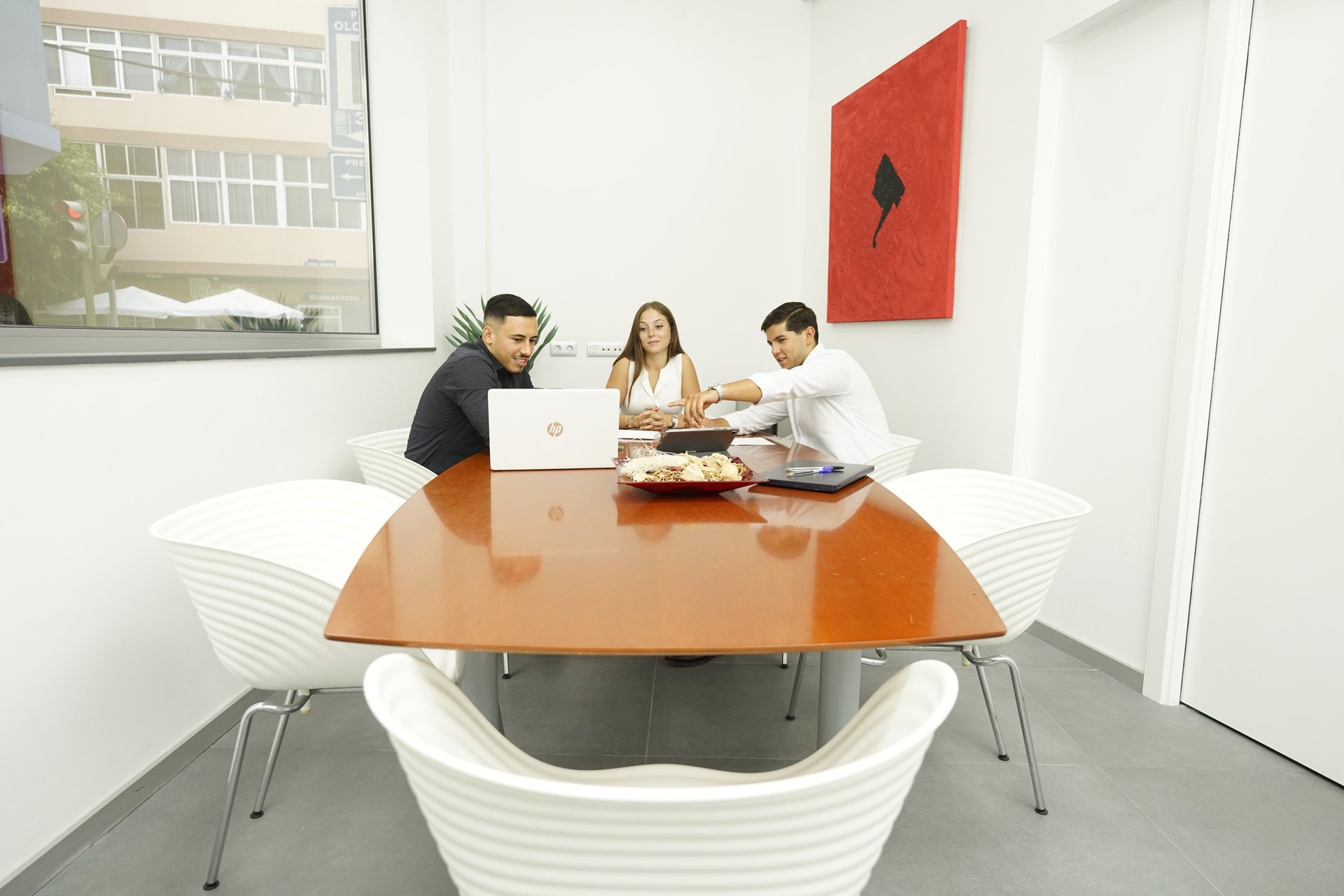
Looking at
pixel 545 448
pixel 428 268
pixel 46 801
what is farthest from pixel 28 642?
pixel 428 268

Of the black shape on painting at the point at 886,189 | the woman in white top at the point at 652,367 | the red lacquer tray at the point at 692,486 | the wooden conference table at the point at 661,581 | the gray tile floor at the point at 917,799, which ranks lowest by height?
the gray tile floor at the point at 917,799

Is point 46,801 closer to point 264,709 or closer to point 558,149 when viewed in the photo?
point 264,709

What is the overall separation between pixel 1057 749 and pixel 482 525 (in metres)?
1.92

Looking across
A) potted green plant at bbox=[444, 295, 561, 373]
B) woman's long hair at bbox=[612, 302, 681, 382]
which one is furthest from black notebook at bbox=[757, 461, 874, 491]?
potted green plant at bbox=[444, 295, 561, 373]

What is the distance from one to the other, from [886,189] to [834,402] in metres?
1.57

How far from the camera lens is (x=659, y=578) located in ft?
4.15

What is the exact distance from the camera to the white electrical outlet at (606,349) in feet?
16.6

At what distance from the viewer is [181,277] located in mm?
2527

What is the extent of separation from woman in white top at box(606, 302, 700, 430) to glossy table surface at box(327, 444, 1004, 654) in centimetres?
266

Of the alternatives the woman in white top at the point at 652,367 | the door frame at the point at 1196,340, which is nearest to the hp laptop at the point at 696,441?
the door frame at the point at 1196,340

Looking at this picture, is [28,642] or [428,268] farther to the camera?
[428,268]

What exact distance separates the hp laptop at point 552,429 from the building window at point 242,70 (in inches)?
65.3

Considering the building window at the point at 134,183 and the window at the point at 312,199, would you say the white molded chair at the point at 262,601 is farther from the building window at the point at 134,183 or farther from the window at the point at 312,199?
the window at the point at 312,199

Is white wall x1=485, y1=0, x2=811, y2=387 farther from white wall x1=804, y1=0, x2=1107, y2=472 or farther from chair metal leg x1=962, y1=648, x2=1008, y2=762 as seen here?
chair metal leg x1=962, y1=648, x2=1008, y2=762
